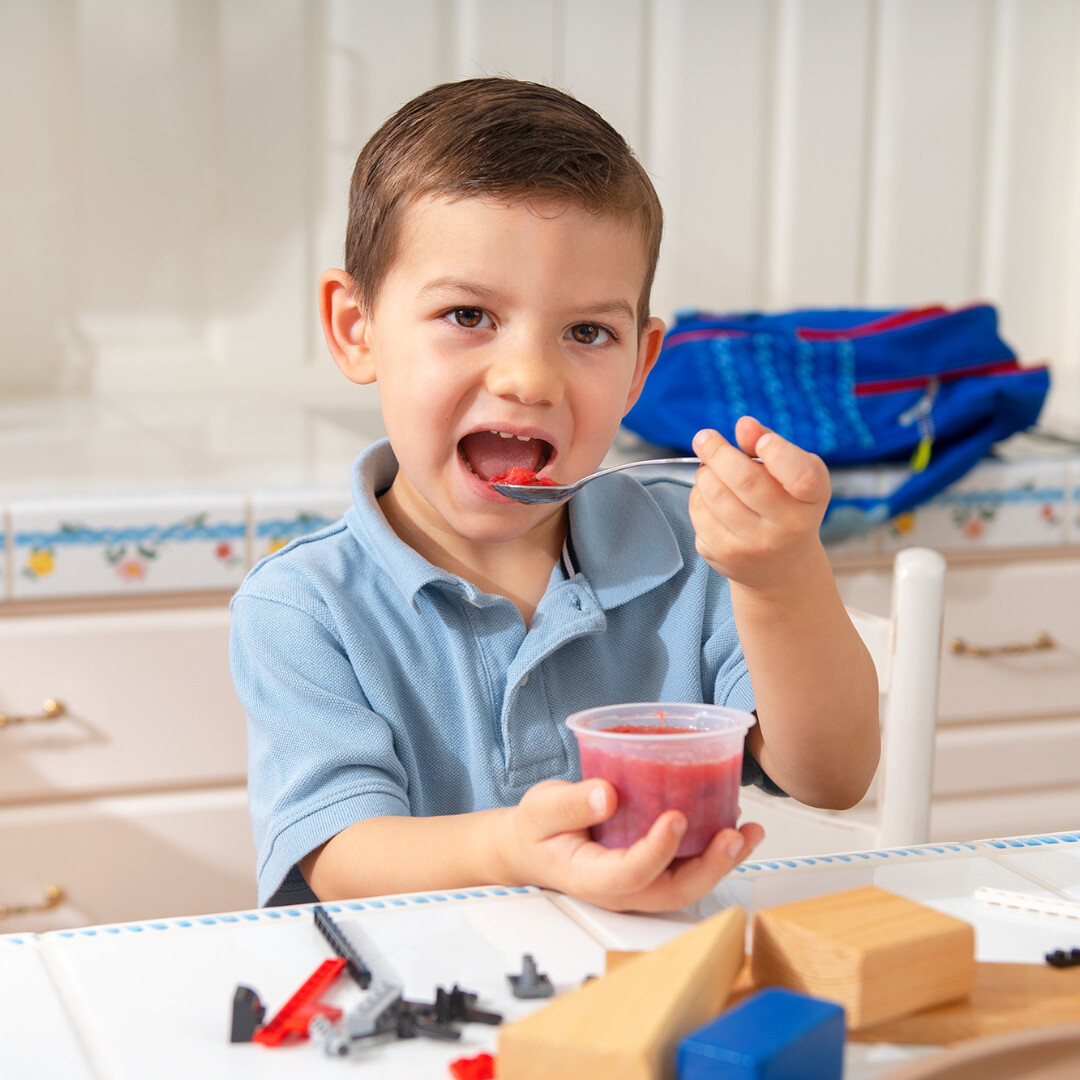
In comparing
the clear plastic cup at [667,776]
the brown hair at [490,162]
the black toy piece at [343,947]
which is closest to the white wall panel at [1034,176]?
the brown hair at [490,162]

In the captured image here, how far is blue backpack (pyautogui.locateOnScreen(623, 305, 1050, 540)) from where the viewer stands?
1689 mm

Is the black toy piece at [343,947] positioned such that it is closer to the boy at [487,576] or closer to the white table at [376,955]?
the white table at [376,955]

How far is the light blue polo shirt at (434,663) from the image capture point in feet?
2.62

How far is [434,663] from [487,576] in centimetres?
9

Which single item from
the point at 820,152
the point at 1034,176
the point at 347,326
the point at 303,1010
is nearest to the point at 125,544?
the point at 347,326

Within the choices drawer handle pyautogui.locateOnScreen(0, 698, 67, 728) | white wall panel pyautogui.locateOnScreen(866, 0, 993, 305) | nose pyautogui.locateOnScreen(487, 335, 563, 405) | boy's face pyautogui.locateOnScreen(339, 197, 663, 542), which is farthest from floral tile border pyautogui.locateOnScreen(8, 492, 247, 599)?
white wall panel pyautogui.locateOnScreen(866, 0, 993, 305)

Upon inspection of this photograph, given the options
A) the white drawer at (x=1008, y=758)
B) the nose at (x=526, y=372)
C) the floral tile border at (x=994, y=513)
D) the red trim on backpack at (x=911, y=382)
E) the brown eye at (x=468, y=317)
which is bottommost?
the white drawer at (x=1008, y=758)

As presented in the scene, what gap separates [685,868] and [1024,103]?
2177 millimetres

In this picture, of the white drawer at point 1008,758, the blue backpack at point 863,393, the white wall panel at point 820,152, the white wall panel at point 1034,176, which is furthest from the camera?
the white wall panel at point 1034,176

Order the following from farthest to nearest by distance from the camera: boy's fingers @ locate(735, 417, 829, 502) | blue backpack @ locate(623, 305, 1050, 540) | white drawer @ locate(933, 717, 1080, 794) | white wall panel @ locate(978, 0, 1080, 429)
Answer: white wall panel @ locate(978, 0, 1080, 429)
white drawer @ locate(933, 717, 1080, 794)
blue backpack @ locate(623, 305, 1050, 540)
boy's fingers @ locate(735, 417, 829, 502)

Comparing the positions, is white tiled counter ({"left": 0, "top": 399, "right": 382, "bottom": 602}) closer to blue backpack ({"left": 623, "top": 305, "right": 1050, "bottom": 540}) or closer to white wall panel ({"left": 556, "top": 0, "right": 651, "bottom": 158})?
blue backpack ({"left": 623, "top": 305, "right": 1050, "bottom": 540})

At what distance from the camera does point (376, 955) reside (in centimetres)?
57

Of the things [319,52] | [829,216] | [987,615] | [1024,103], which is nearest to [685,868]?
[987,615]

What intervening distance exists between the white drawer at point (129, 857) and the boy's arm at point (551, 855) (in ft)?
2.84
